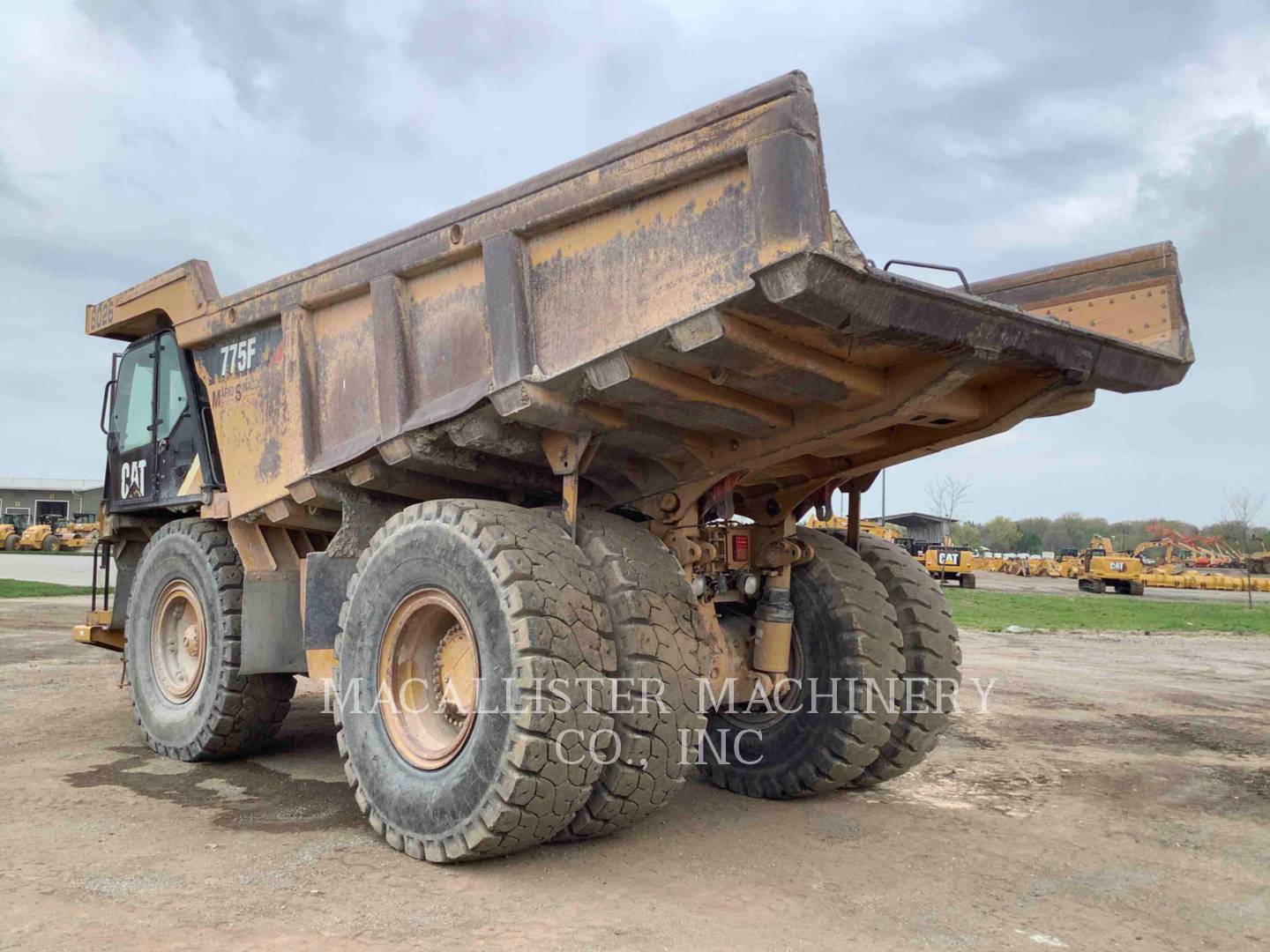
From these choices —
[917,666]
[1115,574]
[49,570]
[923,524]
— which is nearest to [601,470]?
[917,666]

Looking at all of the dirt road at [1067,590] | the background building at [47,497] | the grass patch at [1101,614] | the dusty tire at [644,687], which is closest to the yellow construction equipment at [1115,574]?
the dirt road at [1067,590]

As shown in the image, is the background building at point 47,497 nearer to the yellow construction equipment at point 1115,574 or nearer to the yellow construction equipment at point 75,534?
the yellow construction equipment at point 75,534

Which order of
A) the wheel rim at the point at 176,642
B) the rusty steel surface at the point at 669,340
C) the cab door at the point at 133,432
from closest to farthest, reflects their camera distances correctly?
the rusty steel surface at the point at 669,340 < the wheel rim at the point at 176,642 < the cab door at the point at 133,432

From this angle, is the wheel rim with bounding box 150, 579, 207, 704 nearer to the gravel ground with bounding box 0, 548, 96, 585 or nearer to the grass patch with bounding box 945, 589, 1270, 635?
the grass patch with bounding box 945, 589, 1270, 635

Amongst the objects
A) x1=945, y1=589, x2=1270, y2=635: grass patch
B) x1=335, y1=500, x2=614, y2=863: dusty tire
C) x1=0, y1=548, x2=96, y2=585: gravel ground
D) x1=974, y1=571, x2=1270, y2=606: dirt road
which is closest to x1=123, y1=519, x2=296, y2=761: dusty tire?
x1=335, y1=500, x2=614, y2=863: dusty tire

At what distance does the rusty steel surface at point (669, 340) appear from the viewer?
11.2 ft

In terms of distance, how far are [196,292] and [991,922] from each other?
5.47 metres

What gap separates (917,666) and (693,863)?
74.6 inches

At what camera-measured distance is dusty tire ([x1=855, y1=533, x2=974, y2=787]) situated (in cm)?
543

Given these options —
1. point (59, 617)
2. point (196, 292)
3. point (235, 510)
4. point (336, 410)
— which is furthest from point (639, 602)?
point (59, 617)

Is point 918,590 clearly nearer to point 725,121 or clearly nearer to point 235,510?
point 725,121

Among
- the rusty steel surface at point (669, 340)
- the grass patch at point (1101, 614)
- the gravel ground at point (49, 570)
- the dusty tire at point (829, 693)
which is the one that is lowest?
the grass patch at point (1101, 614)

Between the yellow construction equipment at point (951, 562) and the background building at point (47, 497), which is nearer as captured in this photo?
the yellow construction equipment at point (951, 562)

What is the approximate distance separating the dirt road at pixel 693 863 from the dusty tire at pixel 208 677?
0.16m
